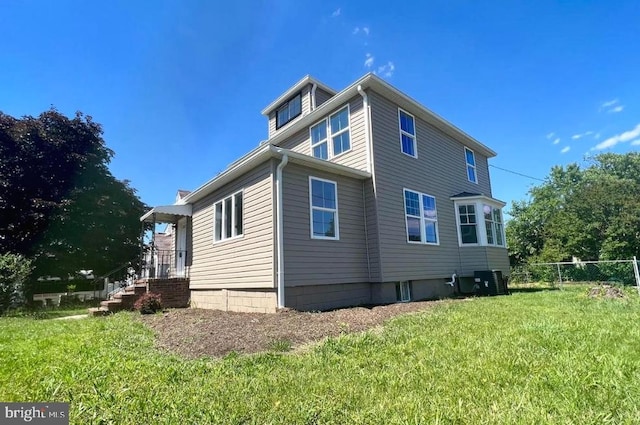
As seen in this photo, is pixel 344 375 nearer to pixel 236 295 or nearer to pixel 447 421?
pixel 447 421

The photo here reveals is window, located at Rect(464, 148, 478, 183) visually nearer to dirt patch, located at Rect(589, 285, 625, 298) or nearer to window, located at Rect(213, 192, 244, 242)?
dirt patch, located at Rect(589, 285, 625, 298)

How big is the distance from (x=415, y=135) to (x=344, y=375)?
390 inches

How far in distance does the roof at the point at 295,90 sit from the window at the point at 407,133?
12.2 ft

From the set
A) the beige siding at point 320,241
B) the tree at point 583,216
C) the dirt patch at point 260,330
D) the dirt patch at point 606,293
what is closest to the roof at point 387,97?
the beige siding at point 320,241

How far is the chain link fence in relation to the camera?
12.7 m

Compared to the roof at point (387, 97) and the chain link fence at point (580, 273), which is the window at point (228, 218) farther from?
the chain link fence at point (580, 273)

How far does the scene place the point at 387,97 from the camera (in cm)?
1045

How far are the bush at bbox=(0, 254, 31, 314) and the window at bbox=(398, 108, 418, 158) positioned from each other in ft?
43.6

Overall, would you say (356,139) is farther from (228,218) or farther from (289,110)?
(289,110)

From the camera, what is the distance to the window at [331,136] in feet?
34.6

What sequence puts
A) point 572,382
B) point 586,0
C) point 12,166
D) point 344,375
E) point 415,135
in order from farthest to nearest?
point 12,166 < point 415,135 < point 586,0 < point 344,375 < point 572,382

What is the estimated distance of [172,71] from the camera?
13.6 meters

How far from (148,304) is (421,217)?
900 centimetres

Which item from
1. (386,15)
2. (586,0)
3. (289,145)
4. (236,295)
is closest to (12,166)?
(289,145)
